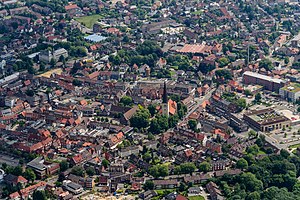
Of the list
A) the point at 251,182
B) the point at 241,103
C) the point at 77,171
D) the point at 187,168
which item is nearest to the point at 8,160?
the point at 77,171

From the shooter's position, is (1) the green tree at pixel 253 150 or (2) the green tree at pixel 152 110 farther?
(2) the green tree at pixel 152 110

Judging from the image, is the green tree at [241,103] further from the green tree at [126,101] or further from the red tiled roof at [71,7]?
the red tiled roof at [71,7]

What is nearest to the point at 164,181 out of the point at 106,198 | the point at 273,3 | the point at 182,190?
the point at 182,190

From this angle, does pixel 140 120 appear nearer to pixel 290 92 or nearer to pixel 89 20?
pixel 290 92

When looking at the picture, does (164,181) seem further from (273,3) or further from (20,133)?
(273,3)

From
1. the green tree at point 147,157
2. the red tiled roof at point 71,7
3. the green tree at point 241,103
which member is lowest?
the red tiled roof at point 71,7

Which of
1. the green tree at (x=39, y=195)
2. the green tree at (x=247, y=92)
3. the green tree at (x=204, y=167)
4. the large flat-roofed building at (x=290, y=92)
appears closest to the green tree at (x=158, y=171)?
the green tree at (x=204, y=167)

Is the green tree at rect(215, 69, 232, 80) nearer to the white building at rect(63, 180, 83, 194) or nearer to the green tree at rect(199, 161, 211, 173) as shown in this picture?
the green tree at rect(199, 161, 211, 173)
